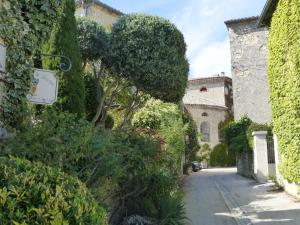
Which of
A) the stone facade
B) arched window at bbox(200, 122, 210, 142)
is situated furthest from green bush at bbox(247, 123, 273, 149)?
arched window at bbox(200, 122, 210, 142)

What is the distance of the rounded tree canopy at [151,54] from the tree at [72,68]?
3030mm

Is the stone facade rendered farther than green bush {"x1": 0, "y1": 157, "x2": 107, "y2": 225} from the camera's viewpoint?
Yes

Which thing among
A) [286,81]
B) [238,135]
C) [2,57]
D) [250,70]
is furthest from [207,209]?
[250,70]

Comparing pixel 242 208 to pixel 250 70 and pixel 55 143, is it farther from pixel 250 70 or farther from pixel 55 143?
pixel 250 70

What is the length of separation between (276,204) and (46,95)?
8370 mm

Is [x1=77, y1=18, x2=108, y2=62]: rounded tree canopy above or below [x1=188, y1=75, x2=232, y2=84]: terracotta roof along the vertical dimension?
below

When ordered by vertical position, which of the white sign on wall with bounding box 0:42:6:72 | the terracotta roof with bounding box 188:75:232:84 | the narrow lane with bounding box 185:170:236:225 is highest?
the terracotta roof with bounding box 188:75:232:84

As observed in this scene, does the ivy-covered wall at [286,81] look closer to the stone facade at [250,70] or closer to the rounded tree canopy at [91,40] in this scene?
the rounded tree canopy at [91,40]

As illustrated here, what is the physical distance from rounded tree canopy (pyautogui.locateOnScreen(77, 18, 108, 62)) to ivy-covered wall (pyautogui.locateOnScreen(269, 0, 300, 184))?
5.51 meters

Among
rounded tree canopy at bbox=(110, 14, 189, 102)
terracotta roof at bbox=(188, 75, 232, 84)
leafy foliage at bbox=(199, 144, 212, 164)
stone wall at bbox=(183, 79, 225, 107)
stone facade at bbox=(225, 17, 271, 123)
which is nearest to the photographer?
rounded tree canopy at bbox=(110, 14, 189, 102)

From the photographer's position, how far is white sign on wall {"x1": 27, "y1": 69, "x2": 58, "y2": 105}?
522 centimetres

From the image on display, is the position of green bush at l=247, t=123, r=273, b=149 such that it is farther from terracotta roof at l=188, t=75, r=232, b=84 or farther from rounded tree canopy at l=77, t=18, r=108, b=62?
terracotta roof at l=188, t=75, r=232, b=84

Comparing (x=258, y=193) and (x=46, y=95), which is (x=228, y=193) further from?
(x=46, y=95)

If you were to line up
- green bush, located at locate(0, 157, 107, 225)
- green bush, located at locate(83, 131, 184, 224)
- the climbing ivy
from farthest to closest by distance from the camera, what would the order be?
green bush, located at locate(83, 131, 184, 224) → the climbing ivy → green bush, located at locate(0, 157, 107, 225)
